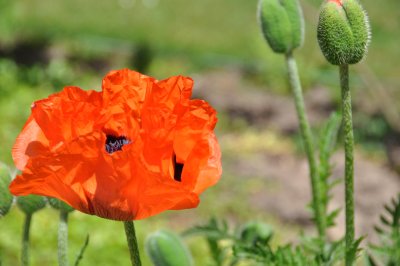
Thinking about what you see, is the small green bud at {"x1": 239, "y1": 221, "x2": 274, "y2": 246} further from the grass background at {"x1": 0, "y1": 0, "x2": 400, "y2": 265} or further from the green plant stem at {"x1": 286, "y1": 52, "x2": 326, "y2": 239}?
the grass background at {"x1": 0, "y1": 0, "x2": 400, "y2": 265}

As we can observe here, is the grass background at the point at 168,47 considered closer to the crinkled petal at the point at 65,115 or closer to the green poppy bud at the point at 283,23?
the green poppy bud at the point at 283,23

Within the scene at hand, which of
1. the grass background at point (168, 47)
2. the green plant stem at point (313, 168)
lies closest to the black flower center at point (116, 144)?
the green plant stem at point (313, 168)

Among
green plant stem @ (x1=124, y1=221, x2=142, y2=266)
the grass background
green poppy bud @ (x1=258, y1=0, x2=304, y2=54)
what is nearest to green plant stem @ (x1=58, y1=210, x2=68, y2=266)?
green plant stem @ (x1=124, y1=221, x2=142, y2=266)

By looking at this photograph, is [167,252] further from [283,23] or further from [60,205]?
[283,23]

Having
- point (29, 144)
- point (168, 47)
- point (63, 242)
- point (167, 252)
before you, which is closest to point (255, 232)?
point (167, 252)

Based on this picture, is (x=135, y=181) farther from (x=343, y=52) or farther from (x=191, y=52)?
(x=191, y=52)
